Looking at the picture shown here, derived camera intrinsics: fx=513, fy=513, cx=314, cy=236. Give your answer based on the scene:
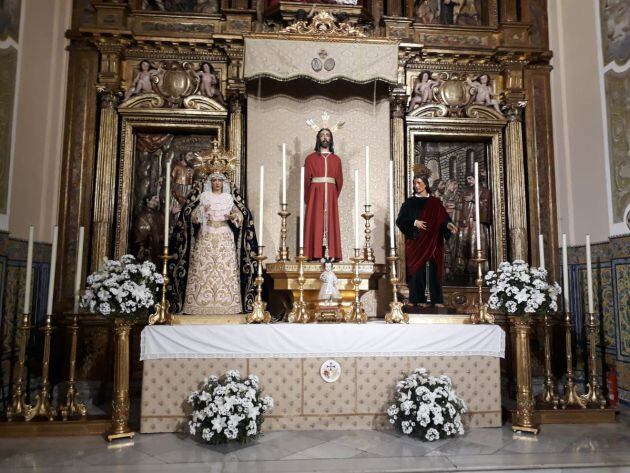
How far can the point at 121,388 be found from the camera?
16.3 feet

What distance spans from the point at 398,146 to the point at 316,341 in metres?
3.51

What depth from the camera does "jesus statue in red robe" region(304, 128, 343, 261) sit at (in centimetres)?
623

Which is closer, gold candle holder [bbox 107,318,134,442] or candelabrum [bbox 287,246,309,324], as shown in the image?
gold candle holder [bbox 107,318,134,442]

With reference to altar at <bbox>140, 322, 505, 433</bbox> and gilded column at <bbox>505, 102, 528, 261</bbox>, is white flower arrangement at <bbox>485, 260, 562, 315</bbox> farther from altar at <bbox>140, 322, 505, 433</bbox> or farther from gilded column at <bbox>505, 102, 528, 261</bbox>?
gilded column at <bbox>505, 102, 528, 261</bbox>

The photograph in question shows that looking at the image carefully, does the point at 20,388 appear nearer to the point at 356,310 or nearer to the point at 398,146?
the point at 356,310

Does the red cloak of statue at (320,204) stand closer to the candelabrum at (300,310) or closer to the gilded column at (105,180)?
the candelabrum at (300,310)

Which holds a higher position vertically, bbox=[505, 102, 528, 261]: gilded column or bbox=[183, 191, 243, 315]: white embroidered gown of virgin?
bbox=[505, 102, 528, 261]: gilded column

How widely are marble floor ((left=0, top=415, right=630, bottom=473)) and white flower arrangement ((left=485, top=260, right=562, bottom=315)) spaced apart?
123cm

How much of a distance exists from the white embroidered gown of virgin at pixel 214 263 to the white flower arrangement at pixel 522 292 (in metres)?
2.83

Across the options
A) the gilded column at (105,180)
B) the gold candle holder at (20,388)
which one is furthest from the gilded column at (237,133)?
the gold candle holder at (20,388)

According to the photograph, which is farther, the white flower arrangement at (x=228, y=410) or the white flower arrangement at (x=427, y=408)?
the white flower arrangement at (x=427, y=408)

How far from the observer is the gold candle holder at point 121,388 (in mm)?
4836

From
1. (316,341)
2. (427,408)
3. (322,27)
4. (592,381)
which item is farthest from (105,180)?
(592,381)

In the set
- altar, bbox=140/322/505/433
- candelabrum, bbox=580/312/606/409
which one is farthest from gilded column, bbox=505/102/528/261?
altar, bbox=140/322/505/433
